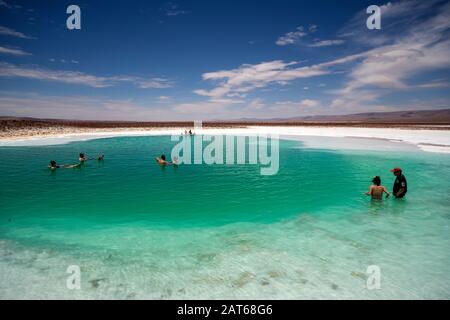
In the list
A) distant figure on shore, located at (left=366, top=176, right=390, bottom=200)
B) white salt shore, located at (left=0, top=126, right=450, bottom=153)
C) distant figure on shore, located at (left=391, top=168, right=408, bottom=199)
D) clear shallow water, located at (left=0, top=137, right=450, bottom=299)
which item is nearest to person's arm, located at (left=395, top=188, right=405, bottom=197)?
distant figure on shore, located at (left=391, top=168, right=408, bottom=199)

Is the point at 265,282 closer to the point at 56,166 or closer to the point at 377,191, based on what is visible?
the point at 377,191

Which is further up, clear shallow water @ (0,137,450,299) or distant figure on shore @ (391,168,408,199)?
distant figure on shore @ (391,168,408,199)

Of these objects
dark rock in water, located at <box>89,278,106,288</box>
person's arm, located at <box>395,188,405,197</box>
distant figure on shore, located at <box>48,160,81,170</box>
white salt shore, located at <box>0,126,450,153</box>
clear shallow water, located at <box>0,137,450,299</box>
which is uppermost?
white salt shore, located at <box>0,126,450,153</box>

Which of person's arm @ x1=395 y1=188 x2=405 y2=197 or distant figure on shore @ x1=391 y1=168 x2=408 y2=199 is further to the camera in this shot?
person's arm @ x1=395 y1=188 x2=405 y2=197

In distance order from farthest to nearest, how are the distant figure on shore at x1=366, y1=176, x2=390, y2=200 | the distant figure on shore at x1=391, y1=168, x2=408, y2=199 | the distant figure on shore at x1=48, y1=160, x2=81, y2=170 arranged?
1. the distant figure on shore at x1=48, y1=160, x2=81, y2=170
2. the distant figure on shore at x1=366, y1=176, x2=390, y2=200
3. the distant figure on shore at x1=391, y1=168, x2=408, y2=199

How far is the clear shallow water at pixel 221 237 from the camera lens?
5250 mm

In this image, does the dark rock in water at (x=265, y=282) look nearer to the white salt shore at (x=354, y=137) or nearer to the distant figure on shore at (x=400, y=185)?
the distant figure on shore at (x=400, y=185)

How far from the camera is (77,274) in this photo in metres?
5.61

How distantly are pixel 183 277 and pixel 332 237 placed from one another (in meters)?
4.34

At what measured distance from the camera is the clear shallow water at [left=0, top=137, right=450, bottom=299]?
525cm

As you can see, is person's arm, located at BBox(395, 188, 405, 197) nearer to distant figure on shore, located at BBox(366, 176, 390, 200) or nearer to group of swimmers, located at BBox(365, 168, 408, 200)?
group of swimmers, located at BBox(365, 168, 408, 200)
